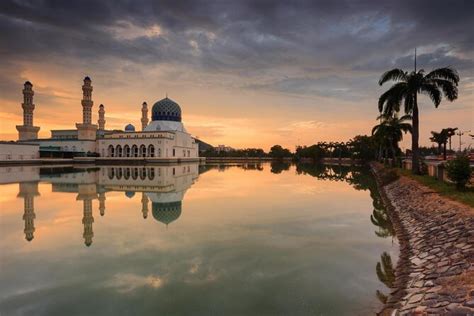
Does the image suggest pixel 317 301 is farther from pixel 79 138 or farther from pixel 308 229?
pixel 79 138

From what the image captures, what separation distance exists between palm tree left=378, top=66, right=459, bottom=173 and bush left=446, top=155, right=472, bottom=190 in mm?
9956

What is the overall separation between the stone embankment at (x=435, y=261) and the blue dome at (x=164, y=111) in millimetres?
72072

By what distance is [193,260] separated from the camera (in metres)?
8.20

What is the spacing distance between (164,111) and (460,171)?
72.5 m

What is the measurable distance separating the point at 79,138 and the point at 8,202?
68016mm

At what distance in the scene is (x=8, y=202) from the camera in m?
16.8

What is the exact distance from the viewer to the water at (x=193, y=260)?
6039 millimetres

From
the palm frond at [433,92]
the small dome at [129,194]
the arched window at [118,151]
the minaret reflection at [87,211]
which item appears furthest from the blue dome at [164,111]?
the palm frond at [433,92]

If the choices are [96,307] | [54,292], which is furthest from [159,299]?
[54,292]

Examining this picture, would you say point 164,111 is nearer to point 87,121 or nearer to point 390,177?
point 87,121

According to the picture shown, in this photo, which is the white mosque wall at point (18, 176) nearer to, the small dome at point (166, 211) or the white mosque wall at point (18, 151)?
the small dome at point (166, 211)

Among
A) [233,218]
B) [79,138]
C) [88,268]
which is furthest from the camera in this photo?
[79,138]

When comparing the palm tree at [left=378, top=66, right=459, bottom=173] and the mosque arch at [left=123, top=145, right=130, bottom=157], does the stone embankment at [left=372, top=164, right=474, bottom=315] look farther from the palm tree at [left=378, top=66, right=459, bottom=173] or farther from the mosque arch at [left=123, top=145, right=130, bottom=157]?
the mosque arch at [left=123, top=145, right=130, bottom=157]

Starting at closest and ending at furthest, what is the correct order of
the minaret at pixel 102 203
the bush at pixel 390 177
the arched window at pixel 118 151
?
the minaret at pixel 102 203 → the bush at pixel 390 177 → the arched window at pixel 118 151
